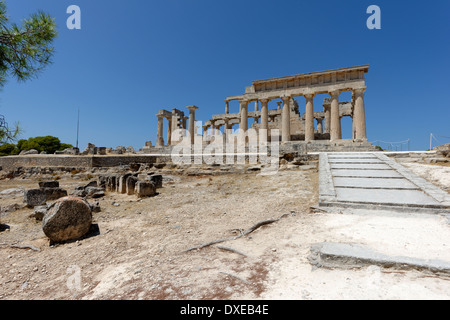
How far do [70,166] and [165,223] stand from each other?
15.8 meters

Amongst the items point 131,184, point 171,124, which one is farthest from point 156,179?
point 171,124

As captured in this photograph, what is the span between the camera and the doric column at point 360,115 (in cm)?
1670

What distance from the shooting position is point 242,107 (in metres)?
22.0

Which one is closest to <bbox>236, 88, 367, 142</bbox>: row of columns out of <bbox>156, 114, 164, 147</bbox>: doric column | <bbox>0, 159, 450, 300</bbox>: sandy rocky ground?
<bbox>0, 159, 450, 300</bbox>: sandy rocky ground

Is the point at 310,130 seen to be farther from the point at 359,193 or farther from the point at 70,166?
the point at 70,166

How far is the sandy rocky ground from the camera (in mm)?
2086

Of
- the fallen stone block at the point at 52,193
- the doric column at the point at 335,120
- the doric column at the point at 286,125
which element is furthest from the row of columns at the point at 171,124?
the fallen stone block at the point at 52,193

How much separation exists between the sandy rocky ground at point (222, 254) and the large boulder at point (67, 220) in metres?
0.26

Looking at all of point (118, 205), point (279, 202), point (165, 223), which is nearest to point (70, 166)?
point (118, 205)

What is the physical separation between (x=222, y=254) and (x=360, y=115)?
18.4 m

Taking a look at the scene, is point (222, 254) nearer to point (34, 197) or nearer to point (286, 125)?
point (34, 197)

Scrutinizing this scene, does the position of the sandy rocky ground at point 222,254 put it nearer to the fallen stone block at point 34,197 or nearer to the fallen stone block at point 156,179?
the fallen stone block at point 34,197
